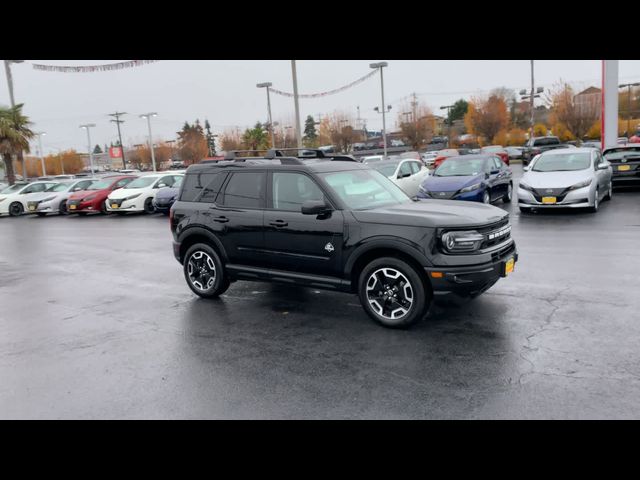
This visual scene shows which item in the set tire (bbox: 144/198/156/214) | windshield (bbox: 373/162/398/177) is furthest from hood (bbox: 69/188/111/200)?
windshield (bbox: 373/162/398/177)

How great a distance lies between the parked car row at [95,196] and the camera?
67.6 feet

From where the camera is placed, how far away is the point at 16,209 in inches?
1020

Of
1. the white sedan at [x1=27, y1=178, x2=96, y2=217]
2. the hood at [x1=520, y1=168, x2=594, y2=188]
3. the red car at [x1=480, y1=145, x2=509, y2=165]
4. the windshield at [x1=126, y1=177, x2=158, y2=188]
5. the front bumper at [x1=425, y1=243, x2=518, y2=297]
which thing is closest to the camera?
the front bumper at [x1=425, y1=243, x2=518, y2=297]

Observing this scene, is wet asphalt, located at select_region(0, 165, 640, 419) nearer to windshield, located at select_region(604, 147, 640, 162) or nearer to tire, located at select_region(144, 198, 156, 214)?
windshield, located at select_region(604, 147, 640, 162)

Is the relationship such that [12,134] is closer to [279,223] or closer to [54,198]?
[54,198]

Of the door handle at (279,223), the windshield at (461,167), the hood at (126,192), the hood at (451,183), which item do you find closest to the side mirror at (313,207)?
the door handle at (279,223)

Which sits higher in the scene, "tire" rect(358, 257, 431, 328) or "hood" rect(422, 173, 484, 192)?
"hood" rect(422, 173, 484, 192)

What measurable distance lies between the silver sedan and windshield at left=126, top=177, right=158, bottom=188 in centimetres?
1422

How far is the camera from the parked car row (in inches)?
811

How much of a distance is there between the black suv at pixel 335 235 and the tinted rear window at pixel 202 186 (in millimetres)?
15

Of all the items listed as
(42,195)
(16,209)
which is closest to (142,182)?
(42,195)

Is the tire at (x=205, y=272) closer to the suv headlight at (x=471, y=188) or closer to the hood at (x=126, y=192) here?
the suv headlight at (x=471, y=188)

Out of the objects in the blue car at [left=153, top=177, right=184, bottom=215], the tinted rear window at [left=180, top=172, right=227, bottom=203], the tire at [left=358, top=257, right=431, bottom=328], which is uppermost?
the tinted rear window at [left=180, top=172, right=227, bottom=203]

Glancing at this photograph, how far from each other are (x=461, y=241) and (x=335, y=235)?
1.40 meters
